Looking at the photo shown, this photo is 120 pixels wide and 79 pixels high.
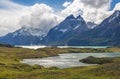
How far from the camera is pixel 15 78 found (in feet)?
454

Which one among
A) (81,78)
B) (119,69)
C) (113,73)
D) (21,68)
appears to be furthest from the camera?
(21,68)

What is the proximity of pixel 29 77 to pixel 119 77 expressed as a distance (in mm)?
44033

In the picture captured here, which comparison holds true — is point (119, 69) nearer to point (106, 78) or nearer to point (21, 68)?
point (106, 78)

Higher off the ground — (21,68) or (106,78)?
(21,68)

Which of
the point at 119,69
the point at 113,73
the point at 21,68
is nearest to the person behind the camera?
the point at 113,73

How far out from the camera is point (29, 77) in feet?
462

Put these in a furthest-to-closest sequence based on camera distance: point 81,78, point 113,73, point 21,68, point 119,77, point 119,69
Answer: point 21,68, point 119,69, point 113,73, point 119,77, point 81,78

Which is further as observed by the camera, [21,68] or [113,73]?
[21,68]

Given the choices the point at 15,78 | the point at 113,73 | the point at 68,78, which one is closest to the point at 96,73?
the point at 113,73

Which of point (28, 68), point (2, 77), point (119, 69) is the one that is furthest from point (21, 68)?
point (119, 69)

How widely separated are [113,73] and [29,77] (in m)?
45.7

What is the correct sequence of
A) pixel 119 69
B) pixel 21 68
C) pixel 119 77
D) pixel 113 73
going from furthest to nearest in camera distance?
pixel 21 68
pixel 119 69
pixel 113 73
pixel 119 77

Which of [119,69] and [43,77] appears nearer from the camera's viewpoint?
[43,77]

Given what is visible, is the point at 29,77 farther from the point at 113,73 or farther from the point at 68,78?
the point at 113,73
